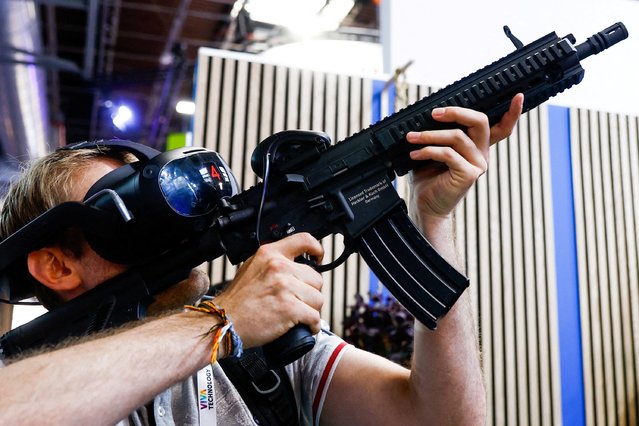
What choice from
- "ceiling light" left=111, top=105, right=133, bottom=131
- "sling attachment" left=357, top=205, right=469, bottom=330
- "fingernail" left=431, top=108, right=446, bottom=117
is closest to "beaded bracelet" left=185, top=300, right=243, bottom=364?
"sling attachment" left=357, top=205, right=469, bottom=330

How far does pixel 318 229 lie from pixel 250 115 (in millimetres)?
2610

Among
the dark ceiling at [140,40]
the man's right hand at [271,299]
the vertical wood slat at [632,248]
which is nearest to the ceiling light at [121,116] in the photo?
the dark ceiling at [140,40]

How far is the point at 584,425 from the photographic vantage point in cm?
395

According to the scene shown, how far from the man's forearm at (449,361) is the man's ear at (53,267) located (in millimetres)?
760

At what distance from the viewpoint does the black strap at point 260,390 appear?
1214 mm

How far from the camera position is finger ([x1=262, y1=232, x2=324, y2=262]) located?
41.0 inches

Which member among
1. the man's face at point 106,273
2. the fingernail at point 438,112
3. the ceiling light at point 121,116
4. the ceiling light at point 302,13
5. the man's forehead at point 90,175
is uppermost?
the ceiling light at point 302,13

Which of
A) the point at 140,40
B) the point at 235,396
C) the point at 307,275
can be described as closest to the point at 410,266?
the point at 307,275

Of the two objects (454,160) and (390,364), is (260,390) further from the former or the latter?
(454,160)

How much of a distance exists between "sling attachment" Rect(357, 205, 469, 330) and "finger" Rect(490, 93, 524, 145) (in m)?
0.26

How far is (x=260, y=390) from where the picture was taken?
1.22 meters

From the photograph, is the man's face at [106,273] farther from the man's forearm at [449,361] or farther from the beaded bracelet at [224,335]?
the man's forearm at [449,361]

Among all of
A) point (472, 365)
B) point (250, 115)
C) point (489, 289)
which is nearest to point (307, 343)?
point (472, 365)

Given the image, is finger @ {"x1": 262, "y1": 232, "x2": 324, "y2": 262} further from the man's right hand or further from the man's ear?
the man's ear
